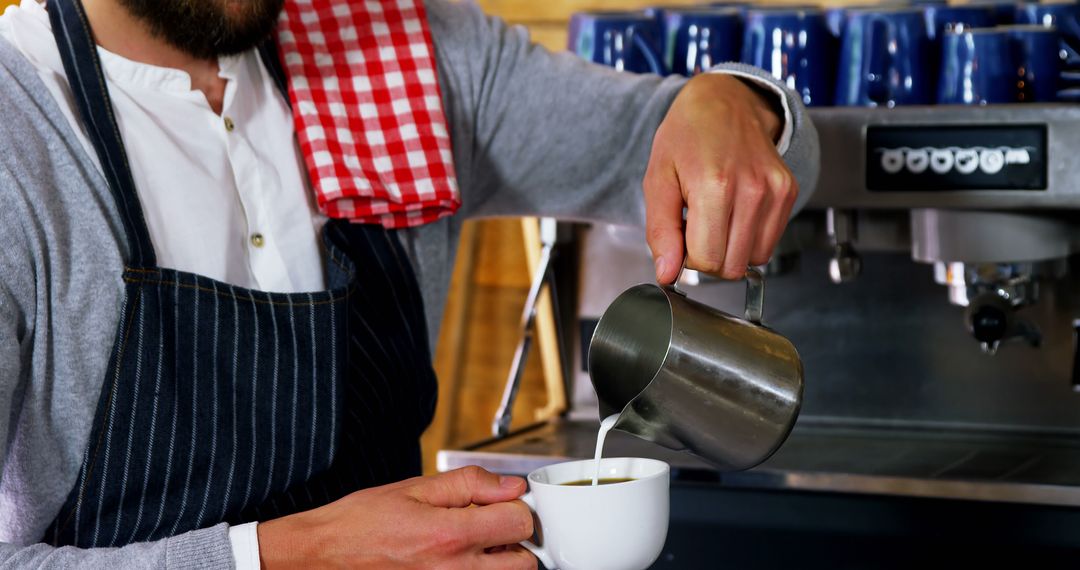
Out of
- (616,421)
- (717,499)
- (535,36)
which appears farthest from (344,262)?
(535,36)

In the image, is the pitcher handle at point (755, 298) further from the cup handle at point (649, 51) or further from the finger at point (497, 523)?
the cup handle at point (649, 51)

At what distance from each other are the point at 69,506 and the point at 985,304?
2.74 feet

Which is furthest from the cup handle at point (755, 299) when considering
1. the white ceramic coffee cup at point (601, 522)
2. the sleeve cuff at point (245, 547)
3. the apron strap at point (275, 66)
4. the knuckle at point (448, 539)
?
the apron strap at point (275, 66)

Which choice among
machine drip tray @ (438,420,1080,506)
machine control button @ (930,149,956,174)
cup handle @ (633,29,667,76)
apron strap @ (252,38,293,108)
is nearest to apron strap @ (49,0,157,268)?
apron strap @ (252,38,293,108)

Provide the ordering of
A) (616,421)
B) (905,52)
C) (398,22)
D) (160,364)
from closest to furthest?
(616,421), (160,364), (398,22), (905,52)

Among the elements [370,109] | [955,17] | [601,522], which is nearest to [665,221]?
[601,522]

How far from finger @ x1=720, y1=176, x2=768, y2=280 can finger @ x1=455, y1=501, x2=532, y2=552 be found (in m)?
0.23

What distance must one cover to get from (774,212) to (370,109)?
40 cm

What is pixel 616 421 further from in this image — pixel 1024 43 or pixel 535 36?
pixel 535 36

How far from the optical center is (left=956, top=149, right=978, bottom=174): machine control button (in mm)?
1145

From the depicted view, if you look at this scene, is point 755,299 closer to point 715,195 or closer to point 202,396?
point 715,195

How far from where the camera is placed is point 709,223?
0.84m

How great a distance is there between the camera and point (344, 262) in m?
1.01

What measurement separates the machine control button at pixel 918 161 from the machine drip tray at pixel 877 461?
290mm
